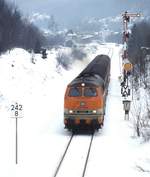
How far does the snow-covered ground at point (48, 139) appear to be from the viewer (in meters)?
17.8

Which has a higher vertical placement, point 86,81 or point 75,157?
point 86,81

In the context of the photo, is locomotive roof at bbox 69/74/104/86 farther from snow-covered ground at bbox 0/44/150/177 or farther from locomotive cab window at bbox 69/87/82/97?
snow-covered ground at bbox 0/44/150/177

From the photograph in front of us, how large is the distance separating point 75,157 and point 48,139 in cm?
327

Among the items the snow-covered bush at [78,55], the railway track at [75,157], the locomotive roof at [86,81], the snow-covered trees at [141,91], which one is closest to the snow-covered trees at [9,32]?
the snow-covered bush at [78,55]

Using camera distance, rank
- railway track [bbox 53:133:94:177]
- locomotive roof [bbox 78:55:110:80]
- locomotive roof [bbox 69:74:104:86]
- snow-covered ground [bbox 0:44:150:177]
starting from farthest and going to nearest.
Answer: locomotive roof [bbox 78:55:110:80] < locomotive roof [bbox 69:74:104:86] < snow-covered ground [bbox 0:44:150:177] < railway track [bbox 53:133:94:177]

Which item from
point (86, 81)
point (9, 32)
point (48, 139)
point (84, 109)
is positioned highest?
point (9, 32)

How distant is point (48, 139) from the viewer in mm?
22703

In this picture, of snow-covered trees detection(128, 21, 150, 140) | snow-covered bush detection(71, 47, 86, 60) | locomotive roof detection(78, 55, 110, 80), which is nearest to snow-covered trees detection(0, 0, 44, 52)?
snow-covered bush detection(71, 47, 86, 60)

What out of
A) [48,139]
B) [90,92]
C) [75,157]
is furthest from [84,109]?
[75,157]

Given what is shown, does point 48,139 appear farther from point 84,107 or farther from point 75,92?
point 75,92

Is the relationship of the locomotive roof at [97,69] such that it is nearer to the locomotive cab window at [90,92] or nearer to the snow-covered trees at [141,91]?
the snow-covered trees at [141,91]

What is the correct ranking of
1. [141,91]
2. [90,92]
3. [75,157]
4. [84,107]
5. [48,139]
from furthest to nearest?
[141,91] → [90,92] → [84,107] → [48,139] → [75,157]

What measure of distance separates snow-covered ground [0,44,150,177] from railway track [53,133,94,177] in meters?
0.23

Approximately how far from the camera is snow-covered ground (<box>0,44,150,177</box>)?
17812 millimetres
